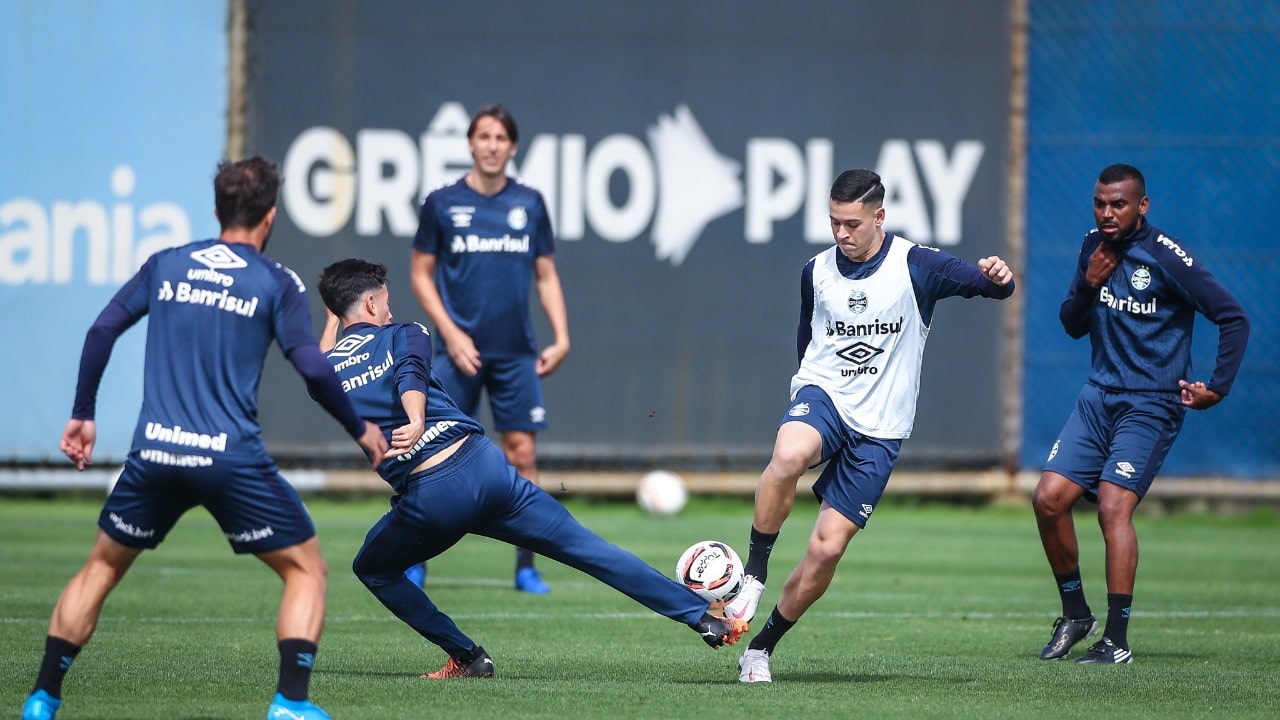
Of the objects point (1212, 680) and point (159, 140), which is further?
point (159, 140)

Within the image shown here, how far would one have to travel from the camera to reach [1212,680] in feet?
23.2

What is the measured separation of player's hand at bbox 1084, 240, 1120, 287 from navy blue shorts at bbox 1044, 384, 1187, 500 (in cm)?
56

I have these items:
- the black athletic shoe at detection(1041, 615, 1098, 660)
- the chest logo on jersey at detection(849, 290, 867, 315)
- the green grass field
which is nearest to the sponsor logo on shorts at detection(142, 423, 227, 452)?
the green grass field

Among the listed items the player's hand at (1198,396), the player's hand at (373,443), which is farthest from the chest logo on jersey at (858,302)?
the player's hand at (373,443)

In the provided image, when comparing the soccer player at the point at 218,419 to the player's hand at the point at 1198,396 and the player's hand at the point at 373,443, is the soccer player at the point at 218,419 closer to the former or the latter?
the player's hand at the point at 373,443

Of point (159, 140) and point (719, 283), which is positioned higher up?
point (159, 140)

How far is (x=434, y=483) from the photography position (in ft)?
21.5

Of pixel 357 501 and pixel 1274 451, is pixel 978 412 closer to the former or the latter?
pixel 1274 451

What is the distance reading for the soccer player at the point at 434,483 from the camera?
21.4 ft

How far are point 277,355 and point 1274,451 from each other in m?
9.58

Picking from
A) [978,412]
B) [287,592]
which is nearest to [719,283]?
[978,412]

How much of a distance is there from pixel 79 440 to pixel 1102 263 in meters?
4.85

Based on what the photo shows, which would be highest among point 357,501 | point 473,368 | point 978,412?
point 473,368

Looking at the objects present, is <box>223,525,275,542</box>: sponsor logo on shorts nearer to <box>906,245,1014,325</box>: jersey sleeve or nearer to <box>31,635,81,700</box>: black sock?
<box>31,635,81,700</box>: black sock
